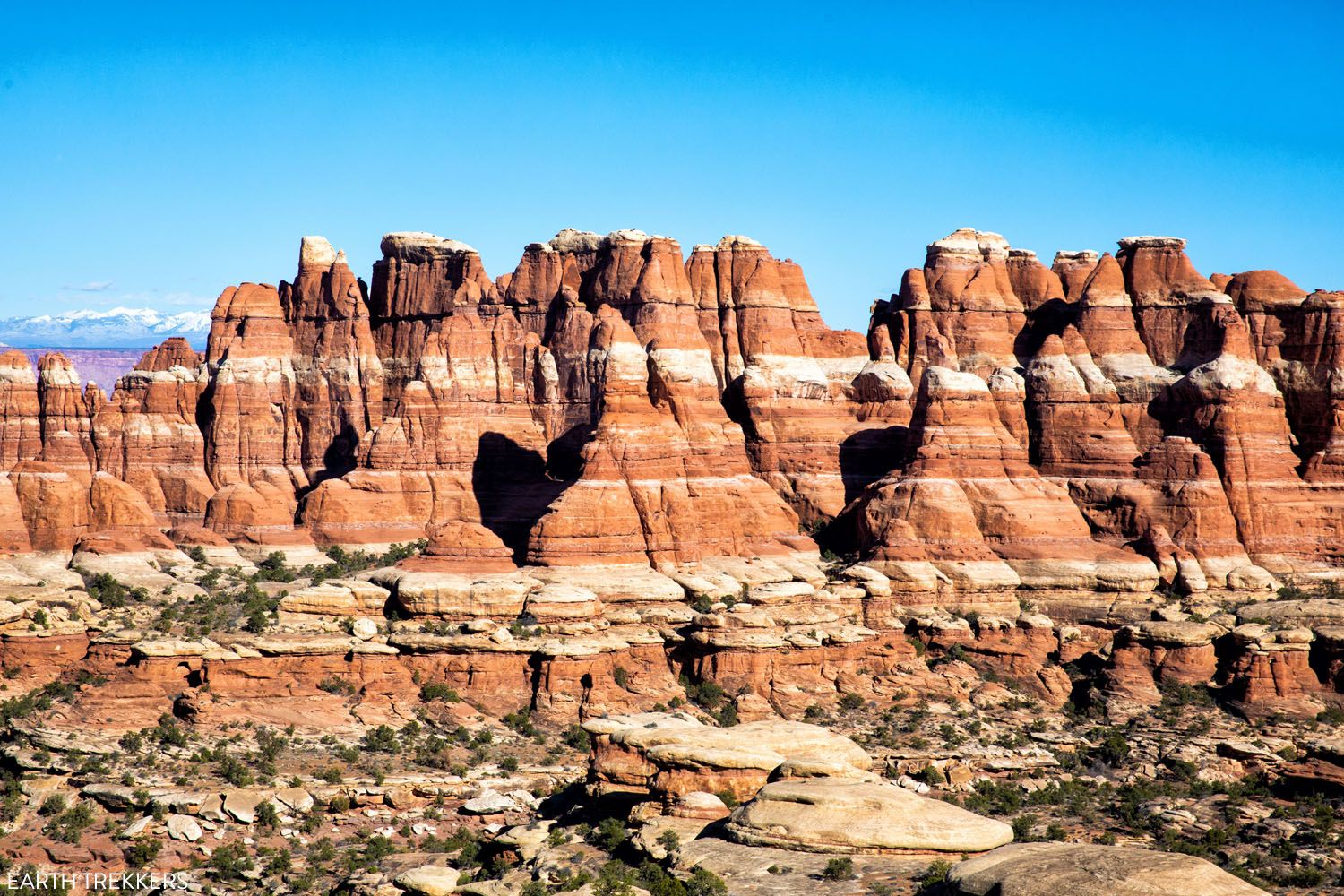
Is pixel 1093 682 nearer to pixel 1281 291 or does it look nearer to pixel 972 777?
pixel 972 777

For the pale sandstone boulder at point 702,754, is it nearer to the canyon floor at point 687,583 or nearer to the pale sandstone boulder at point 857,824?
the canyon floor at point 687,583

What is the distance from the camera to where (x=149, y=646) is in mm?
68438

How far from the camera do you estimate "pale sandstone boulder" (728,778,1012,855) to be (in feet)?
160

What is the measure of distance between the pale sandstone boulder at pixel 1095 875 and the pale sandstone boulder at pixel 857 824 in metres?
3.22

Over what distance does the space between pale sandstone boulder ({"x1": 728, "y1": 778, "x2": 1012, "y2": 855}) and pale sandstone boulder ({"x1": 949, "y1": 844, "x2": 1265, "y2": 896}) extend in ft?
10.6

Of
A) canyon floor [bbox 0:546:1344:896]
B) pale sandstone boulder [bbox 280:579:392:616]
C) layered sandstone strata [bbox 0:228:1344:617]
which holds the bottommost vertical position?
canyon floor [bbox 0:546:1344:896]

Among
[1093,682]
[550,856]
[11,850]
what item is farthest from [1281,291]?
[11,850]

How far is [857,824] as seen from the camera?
1937 inches

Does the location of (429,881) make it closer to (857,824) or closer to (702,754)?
(702,754)

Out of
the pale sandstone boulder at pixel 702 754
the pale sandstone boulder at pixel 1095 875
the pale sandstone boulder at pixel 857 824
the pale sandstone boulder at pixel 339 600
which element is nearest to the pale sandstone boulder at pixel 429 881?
the pale sandstone boulder at pixel 702 754

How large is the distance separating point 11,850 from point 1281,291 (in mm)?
74185

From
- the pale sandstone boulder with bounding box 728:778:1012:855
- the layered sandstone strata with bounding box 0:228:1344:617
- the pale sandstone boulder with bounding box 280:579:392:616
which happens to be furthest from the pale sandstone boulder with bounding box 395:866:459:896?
the layered sandstone strata with bounding box 0:228:1344:617

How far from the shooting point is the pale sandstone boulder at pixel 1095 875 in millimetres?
42281

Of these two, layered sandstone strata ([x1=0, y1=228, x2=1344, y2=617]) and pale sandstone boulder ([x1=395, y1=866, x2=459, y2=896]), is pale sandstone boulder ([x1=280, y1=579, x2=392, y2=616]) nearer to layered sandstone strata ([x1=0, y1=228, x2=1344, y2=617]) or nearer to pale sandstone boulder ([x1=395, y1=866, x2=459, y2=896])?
layered sandstone strata ([x1=0, y1=228, x2=1344, y2=617])
